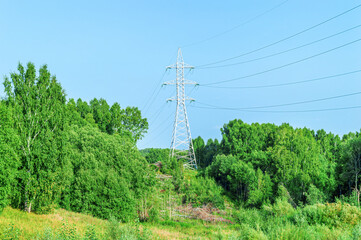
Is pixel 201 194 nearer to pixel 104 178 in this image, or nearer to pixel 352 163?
pixel 104 178

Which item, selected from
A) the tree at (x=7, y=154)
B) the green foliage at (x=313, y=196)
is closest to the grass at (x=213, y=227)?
the tree at (x=7, y=154)

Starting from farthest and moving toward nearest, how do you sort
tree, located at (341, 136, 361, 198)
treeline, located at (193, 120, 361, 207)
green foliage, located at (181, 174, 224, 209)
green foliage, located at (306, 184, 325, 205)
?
green foliage, located at (181, 174, 224, 209) → green foliage, located at (306, 184, 325, 205) → treeline, located at (193, 120, 361, 207) → tree, located at (341, 136, 361, 198)

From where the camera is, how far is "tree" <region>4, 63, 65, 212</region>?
89.0ft

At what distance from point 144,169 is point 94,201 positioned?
8916 millimetres

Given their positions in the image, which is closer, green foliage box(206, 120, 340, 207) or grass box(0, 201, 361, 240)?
grass box(0, 201, 361, 240)

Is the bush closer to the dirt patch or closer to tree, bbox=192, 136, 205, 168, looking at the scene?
the dirt patch

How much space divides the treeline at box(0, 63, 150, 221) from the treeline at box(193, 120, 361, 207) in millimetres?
19330

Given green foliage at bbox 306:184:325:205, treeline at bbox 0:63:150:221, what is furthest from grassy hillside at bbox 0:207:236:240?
green foliage at bbox 306:184:325:205

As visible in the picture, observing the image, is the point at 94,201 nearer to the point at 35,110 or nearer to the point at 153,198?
the point at 153,198

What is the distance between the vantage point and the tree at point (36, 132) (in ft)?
89.0

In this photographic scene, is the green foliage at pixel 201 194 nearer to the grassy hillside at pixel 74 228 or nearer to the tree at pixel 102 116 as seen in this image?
the grassy hillside at pixel 74 228

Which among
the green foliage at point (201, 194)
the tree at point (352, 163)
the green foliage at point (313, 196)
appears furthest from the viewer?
the green foliage at point (201, 194)

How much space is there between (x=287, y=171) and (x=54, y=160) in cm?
3862

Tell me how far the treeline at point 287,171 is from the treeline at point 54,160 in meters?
19.3
